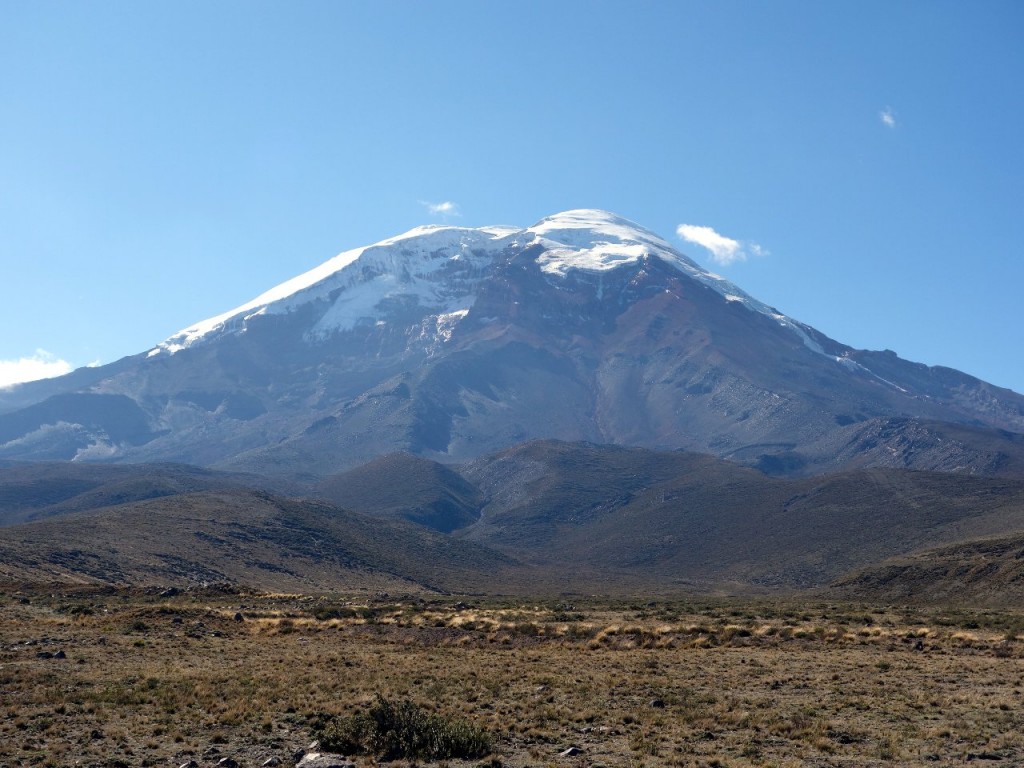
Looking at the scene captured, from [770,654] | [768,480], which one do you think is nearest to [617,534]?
[768,480]

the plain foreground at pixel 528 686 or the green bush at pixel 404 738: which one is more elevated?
the green bush at pixel 404 738

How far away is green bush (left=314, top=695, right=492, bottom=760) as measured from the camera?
19672 mm

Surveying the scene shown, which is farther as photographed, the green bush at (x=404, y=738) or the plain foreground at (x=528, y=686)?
the plain foreground at (x=528, y=686)

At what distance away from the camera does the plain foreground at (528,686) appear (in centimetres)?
2005

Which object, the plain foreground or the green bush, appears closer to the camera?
the green bush

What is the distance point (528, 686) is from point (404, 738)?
308 inches

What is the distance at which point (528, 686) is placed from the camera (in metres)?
27.3

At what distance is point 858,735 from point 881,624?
81.1ft

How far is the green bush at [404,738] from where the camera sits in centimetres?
1967

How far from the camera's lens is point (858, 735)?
21.1 metres

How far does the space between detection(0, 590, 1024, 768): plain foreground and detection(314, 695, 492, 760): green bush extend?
35cm

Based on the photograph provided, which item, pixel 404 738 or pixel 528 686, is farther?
pixel 528 686

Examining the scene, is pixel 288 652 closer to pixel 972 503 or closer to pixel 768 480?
pixel 972 503

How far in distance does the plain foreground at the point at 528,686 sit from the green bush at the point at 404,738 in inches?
13.9
